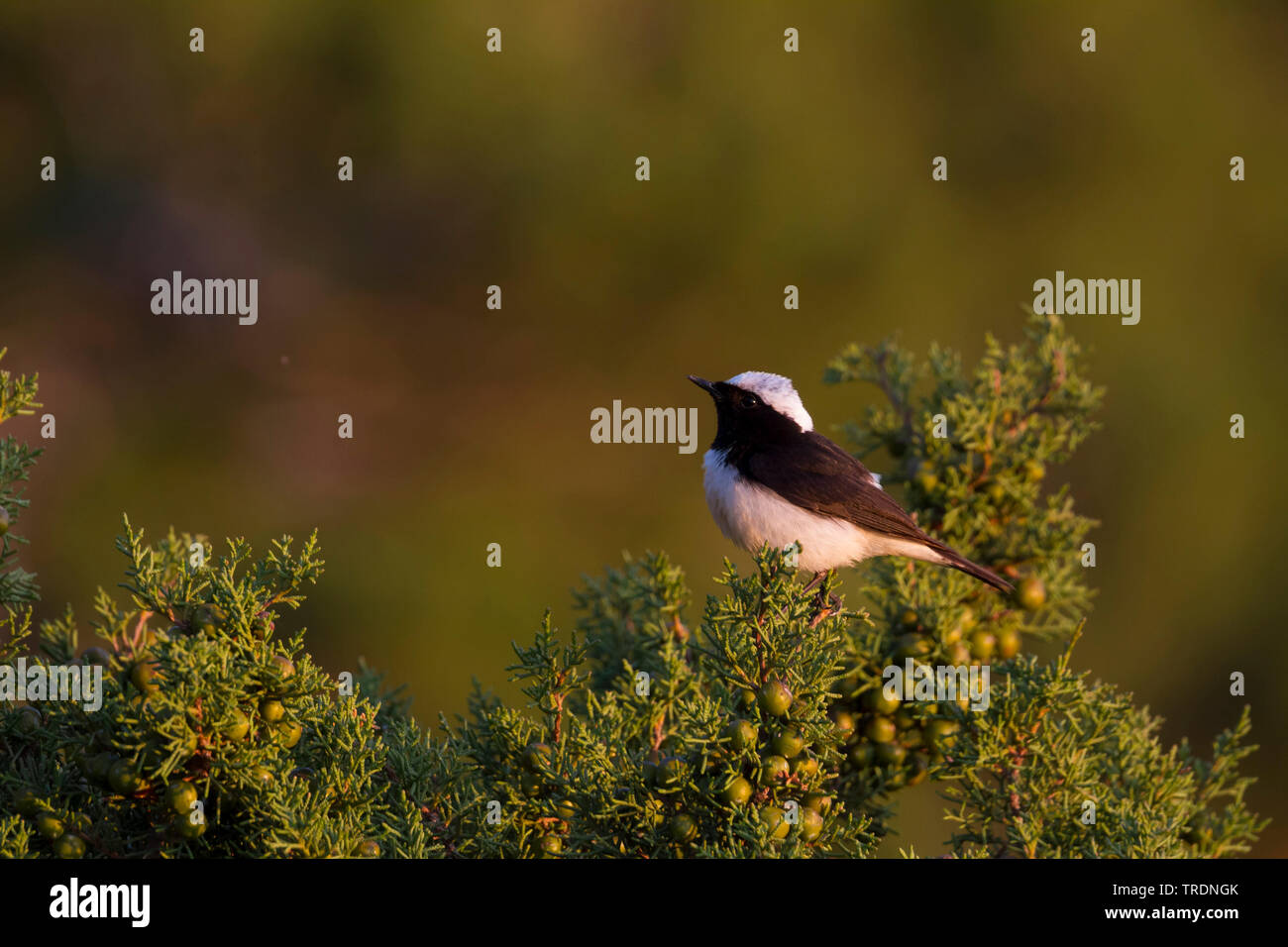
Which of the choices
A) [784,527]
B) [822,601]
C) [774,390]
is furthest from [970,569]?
[774,390]

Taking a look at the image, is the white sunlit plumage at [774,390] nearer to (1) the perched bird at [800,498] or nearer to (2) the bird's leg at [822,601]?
(1) the perched bird at [800,498]

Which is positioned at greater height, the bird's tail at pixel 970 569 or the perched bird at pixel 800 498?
the perched bird at pixel 800 498

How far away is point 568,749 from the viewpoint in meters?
1.89

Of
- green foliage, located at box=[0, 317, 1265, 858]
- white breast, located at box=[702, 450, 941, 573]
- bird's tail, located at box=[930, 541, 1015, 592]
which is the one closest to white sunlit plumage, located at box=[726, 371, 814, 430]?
white breast, located at box=[702, 450, 941, 573]

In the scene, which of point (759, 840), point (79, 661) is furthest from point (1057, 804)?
point (79, 661)

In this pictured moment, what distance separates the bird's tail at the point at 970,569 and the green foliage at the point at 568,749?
0.35 m

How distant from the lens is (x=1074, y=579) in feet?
10.2

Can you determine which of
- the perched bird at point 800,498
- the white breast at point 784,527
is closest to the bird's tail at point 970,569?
the perched bird at point 800,498

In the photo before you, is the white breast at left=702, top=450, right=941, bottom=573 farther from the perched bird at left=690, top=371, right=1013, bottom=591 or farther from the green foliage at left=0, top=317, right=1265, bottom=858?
the green foliage at left=0, top=317, right=1265, bottom=858

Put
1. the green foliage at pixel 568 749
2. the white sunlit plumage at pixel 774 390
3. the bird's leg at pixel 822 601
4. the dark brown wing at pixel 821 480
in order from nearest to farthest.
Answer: the green foliage at pixel 568 749 → the bird's leg at pixel 822 601 → the dark brown wing at pixel 821 480 → the white sunlit plumage at pixel 774 390

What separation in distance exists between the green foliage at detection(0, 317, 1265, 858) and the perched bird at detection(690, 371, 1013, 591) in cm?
131

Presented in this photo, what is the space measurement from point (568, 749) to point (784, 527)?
222cm

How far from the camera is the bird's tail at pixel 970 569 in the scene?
3002 millimetres

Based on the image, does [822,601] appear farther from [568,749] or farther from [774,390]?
[568,749]
